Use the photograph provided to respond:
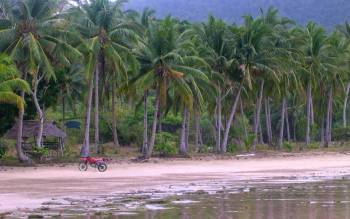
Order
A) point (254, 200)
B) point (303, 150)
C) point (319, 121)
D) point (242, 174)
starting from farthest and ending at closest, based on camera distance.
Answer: point (319, 121), point (303, 150), point (242, 174), point (254, 200)

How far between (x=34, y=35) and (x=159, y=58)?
28.6ft

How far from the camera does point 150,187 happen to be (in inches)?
1033

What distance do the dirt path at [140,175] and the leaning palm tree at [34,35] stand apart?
18.5 feet

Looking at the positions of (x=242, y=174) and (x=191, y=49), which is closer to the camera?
(x=242, y=174)

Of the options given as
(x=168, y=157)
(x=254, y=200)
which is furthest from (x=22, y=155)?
(x=254, y=200)

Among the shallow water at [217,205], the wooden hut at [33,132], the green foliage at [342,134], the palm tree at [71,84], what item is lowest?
the shallow water at [217,205]

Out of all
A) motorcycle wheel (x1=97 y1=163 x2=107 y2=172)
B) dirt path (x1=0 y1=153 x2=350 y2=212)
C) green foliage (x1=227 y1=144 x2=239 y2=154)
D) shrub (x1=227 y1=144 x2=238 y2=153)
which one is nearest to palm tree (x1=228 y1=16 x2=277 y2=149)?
green foliage (x1=227 y1=144 x2=239 y2=154)

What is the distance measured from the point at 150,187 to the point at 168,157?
1969 centimetres

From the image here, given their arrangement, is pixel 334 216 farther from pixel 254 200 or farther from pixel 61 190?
pixel 61 190

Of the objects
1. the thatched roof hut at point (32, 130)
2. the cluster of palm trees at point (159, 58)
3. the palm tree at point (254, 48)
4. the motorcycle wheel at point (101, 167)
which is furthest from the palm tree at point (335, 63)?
the motorcycle wheel at point (101, 167)

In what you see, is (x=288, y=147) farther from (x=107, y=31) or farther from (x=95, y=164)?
(x=95, y=164)

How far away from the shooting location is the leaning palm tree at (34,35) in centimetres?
3559

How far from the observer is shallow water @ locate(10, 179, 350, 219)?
56.7ft

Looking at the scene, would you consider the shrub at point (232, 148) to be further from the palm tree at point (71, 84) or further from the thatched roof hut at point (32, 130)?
the thatched roof hut at point (32, 130)
